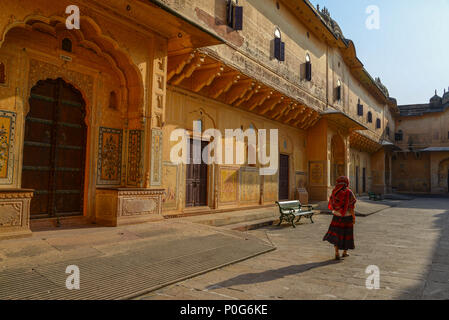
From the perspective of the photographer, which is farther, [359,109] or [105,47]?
[359,109]

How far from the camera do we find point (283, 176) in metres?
14.9

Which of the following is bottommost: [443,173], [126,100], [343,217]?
[343,217]

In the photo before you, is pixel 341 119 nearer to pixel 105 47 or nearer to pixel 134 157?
pixel 134 157

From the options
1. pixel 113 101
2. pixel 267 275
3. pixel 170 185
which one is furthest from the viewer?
pixel 170 185

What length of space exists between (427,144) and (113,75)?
34310mm

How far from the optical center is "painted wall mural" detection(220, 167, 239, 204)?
10820mm

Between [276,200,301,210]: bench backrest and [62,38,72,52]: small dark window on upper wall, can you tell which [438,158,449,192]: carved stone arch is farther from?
[62,38,72,52]: small dark window on upper wall

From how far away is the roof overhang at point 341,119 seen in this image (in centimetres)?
1606

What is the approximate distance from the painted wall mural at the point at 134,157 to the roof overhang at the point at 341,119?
11.8m

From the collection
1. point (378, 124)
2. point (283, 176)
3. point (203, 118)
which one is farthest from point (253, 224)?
point (378, 124)

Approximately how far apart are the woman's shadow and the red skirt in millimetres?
488

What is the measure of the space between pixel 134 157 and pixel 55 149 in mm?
1519

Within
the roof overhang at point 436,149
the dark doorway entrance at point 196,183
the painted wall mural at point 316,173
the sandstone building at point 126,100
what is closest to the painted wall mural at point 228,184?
the sandstone building at point 126,100
